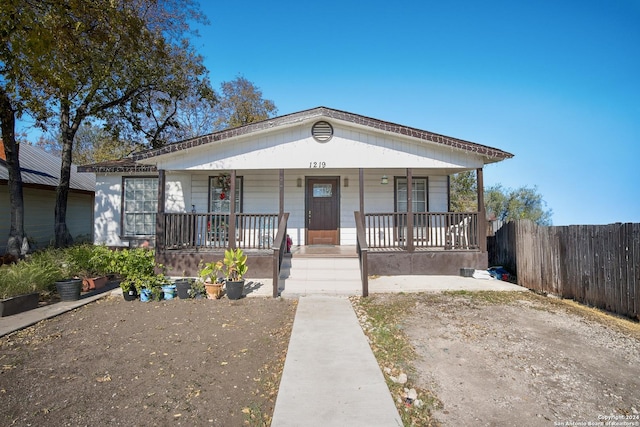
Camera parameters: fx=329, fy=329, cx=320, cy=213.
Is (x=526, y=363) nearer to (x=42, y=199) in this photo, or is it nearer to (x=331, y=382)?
(x=331, y=382)

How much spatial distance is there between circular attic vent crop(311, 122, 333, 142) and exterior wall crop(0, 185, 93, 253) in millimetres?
10185

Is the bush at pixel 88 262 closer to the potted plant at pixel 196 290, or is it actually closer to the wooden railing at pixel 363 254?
the potted plant at pixel 196 290

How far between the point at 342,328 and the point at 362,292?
206 centimetres

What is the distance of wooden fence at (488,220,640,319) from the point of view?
17.9 feet

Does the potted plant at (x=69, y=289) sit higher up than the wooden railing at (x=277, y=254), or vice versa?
the wooden railing at (x=277, y=254)

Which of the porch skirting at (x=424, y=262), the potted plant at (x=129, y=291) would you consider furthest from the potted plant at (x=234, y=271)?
the porch skirting at (x=424, y=262)

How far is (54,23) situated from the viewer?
5.81 meters

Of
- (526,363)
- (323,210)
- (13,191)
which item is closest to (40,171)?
(13,191)

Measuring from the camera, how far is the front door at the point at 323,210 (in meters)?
10.4

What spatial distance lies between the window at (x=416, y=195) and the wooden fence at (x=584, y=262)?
262 cm

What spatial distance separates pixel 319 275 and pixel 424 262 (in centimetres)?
276

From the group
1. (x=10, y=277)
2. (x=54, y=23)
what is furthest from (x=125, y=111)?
(x=10, y=277)

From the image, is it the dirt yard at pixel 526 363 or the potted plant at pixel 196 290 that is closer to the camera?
the dirt yard at pixel 526 363

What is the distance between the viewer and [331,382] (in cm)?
324
